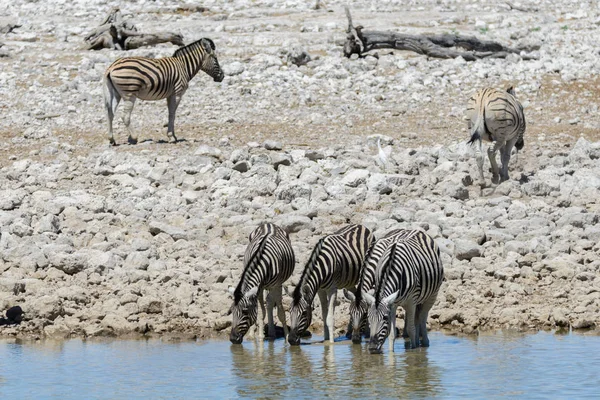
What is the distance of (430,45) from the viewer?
26.8 meters

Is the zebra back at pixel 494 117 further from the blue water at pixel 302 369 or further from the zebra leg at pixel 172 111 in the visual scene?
the blue water at pixel 302 369

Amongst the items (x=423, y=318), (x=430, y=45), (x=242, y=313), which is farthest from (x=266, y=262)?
(x=430, y=45)

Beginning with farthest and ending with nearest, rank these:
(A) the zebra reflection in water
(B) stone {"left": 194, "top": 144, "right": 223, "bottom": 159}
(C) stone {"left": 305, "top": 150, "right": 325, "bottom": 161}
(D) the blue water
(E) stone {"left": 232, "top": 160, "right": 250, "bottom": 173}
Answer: (B) stone {"left": 194, "top": 144, "right": 223, "bottom": 159}, (C) stone {"left": 305, "top": 150, "right": 325, "bottom": 161}, (E) stone {"left": 232, "top": 160, "right": 250, "bottom": 173}, (A) the zebra reflection in water, (D) the blue water

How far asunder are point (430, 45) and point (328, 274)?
52.8ft

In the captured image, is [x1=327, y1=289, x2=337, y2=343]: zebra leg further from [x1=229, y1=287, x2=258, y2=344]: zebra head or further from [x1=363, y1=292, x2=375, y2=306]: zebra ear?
[x1=363, y1=292, x2=375, y2=306]: zebra ear

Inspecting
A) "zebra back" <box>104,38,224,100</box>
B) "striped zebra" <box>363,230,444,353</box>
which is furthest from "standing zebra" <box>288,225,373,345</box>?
"zebra back" <box>104,38,224,100</box>

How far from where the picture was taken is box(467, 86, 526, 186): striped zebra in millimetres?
17172

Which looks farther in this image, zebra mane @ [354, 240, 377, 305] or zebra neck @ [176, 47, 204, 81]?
zebra neck @ [176, 47, 204, 81]

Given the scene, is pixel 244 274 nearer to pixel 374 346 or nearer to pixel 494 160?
pixel 374 346

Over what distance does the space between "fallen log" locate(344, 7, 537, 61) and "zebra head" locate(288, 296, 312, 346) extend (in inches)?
618

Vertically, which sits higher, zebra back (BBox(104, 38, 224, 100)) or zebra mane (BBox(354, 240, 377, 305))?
zebra back (BBox(104, 38, 224, 100))

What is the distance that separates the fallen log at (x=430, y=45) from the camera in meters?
26.5

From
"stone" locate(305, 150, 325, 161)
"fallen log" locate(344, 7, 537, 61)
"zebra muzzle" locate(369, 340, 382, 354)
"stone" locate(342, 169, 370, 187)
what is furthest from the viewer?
"fallen log" locate(344, 7, 537, 61)

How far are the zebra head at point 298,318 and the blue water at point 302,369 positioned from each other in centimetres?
14
